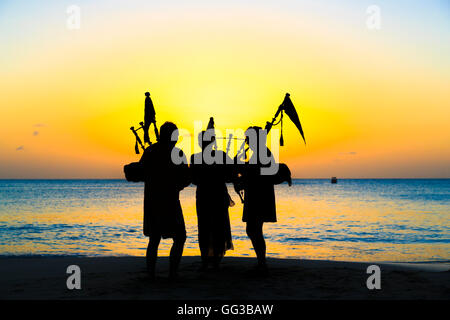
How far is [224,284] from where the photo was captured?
5.95 meters

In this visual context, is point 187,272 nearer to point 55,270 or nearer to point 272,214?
point 272,214

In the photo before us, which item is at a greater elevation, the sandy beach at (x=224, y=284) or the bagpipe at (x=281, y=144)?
the bagpipe at (x=281, y=144)

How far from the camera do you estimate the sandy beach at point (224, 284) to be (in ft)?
17.2

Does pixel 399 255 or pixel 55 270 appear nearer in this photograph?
pixel 55 270

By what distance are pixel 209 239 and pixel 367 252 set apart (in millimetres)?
7192

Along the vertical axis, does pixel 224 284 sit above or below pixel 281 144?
below

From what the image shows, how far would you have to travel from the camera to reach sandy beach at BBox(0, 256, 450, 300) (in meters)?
5.25

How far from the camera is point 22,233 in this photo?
17.3 metres

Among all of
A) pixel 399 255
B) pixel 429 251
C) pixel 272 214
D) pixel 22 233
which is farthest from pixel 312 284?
pixel 22 233

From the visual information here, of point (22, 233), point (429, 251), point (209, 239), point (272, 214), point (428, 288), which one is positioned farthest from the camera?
point (22, 233)


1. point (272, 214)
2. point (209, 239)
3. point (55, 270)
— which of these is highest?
point (272, 214)

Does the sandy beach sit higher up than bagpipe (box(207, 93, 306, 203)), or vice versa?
bagpipe (box(207, 93, 306, 203))
